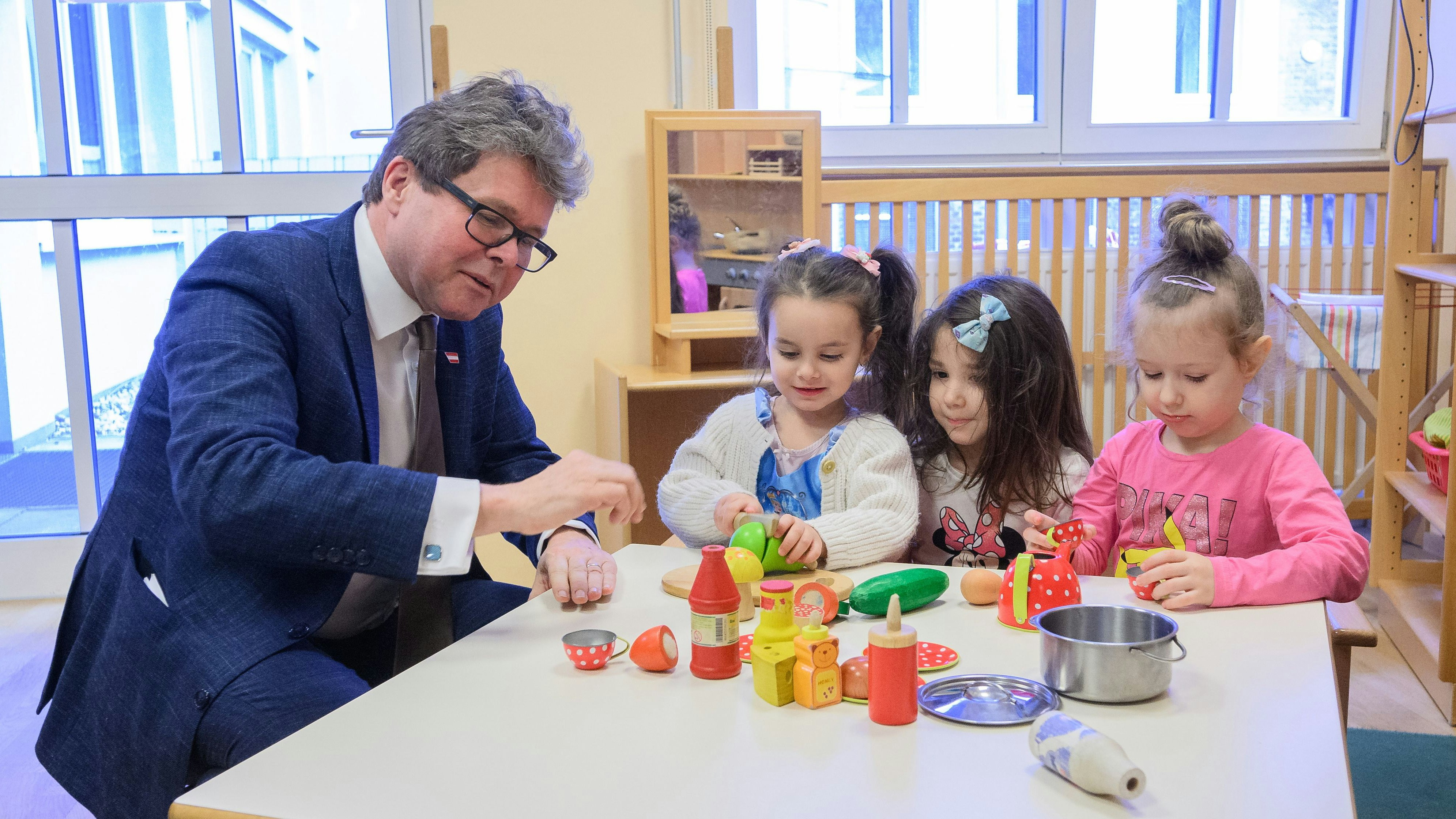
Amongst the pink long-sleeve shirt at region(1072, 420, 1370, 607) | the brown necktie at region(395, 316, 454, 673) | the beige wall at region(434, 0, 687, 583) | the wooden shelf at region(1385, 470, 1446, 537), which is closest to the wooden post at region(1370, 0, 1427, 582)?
the wooden shelf at region(1385, 470, 1446, 537)

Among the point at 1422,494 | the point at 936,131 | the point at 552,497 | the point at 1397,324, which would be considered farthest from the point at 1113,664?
the point at 936,131

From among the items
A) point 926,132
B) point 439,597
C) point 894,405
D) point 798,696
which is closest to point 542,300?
point 926,132

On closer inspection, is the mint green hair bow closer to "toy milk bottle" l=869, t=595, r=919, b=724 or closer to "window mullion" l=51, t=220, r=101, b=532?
"toy milk bottle" l=869, t=595, r=919, b=724

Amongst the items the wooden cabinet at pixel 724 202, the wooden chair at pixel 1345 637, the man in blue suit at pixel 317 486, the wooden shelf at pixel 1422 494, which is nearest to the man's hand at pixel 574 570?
the man in blue suit at pixel 317 486

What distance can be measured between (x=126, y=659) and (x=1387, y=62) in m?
3.94

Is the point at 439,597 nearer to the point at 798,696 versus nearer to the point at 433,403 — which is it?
the point at 433,403

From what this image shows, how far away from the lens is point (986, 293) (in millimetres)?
1832

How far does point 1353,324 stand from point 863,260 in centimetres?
198

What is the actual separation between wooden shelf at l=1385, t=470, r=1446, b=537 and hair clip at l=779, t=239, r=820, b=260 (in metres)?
1.44

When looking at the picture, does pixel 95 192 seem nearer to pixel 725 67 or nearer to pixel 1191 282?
pixel 725 67

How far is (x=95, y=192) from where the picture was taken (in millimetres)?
3240

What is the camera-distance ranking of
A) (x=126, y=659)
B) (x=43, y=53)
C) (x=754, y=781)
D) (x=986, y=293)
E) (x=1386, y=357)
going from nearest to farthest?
(x=754, y=781)
(x=126, y=659)
(x=986, y=293)
(x=1386, y=357)
(x=43, y=53)

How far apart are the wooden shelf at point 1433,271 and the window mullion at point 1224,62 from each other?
3.70 ft

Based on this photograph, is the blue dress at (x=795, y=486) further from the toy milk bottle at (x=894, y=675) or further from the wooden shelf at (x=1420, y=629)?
the wooden shelf at (x=1420, y=629)
